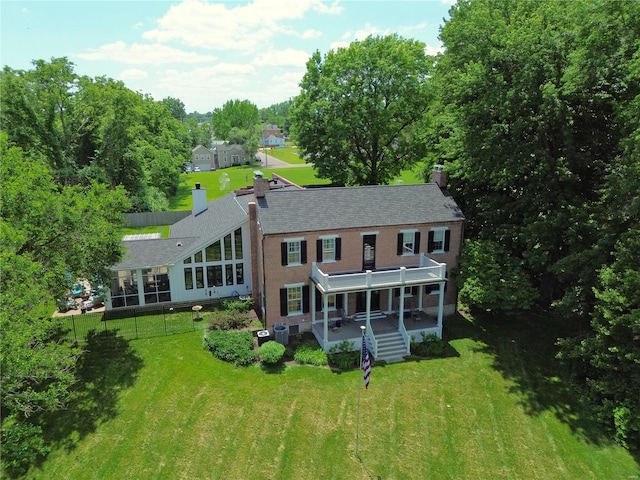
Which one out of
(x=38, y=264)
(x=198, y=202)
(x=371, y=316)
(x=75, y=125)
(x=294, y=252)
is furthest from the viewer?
(x=75, y=125)

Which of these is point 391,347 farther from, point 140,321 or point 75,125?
point 75,125

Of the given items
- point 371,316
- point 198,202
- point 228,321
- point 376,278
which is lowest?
point 228,321

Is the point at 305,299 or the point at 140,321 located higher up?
the point at 305,299

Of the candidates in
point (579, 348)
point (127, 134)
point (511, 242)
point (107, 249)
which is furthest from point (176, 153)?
point (579, 348)

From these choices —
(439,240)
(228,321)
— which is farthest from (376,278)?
(228,321)

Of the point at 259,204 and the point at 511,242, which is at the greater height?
the point at 259,204

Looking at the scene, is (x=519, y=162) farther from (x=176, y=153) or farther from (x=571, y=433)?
(x=176, y=153)

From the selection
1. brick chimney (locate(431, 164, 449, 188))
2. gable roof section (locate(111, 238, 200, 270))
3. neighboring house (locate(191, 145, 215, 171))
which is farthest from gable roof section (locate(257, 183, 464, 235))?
neighboring house (locate(191, 145, 215, 171))
